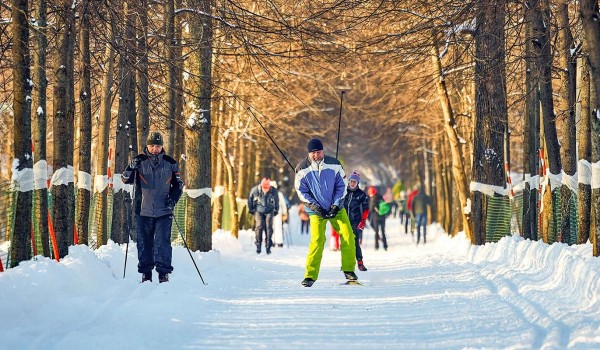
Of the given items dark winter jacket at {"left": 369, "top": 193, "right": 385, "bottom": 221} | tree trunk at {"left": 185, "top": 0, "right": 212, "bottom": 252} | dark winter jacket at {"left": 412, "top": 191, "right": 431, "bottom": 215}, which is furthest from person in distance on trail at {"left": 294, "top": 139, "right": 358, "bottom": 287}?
dark winter jacket at {"left": 412, "top": 191, "right": 431, "bottom": 215}

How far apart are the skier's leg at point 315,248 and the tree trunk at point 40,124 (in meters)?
3.41

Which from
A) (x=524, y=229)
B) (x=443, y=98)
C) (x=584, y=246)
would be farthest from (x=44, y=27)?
(x=443, y=98)

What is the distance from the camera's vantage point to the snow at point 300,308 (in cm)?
774

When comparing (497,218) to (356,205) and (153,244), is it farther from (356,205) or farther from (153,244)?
(153,244)

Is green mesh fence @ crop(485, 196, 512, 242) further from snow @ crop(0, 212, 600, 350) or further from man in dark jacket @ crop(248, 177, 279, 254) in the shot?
snow @ crop(0, 212, 600, 350)

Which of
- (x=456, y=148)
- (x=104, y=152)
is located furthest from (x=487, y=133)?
(x=104, y=152)

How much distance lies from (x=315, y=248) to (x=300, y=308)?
10.5 ft

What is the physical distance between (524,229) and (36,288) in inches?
525

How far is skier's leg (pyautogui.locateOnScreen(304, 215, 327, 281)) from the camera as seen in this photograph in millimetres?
13273

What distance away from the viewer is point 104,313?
920cm

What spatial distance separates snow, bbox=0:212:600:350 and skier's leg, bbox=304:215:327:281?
0.25m

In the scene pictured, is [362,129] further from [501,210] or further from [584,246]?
[584,246]

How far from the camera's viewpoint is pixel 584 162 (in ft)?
48.4

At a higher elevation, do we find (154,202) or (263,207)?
(263,207)
